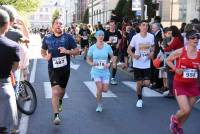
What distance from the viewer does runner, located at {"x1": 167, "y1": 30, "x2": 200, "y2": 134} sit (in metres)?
7.26

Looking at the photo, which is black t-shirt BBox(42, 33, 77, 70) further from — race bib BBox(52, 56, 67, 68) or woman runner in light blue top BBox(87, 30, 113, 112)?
woman runner in light blue top BBox(87, 30, 113, 112)

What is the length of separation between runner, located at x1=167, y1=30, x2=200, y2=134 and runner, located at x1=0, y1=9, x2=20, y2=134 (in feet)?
9.32

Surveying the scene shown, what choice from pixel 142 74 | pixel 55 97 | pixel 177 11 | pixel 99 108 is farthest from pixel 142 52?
pixel 177 11

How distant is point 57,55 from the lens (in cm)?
830

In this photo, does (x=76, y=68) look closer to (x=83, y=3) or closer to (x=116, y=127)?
(x=116, y=127)

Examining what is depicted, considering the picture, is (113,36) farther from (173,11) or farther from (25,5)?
(25,5)

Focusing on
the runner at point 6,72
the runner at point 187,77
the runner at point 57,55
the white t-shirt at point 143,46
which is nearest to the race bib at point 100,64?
the white t-shirt at point 143,46

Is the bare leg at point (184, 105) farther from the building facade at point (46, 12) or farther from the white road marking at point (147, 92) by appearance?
the building facade at point (46, 12)

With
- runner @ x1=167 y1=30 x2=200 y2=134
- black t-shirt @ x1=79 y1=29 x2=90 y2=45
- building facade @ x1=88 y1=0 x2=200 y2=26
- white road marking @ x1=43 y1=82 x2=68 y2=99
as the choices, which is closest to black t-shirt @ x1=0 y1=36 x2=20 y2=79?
runner @ x1=167 y1=30 x2=200 y2=134

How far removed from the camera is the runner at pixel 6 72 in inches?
204

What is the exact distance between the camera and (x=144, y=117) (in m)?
9.23

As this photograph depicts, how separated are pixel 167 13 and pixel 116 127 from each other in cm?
3219

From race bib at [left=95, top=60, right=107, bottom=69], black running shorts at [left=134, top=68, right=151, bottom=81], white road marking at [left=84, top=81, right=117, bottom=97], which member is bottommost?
white road marking at [left=84, top=81, right=117, bottom=97]

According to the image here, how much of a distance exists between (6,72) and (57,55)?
3.04m
